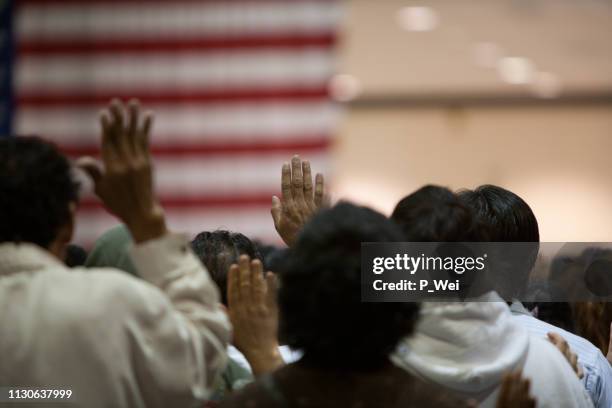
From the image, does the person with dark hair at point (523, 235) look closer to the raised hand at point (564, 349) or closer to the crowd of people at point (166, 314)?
the raised hand at point (564, 349)

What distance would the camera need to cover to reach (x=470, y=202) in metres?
2.35

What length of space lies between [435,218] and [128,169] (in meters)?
0.58

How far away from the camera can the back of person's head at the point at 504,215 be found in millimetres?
2316

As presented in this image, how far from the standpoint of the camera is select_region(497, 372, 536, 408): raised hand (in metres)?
1.60

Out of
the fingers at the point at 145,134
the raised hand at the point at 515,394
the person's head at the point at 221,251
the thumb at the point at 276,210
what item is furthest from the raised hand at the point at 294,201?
the raised hand at the point at 515,394

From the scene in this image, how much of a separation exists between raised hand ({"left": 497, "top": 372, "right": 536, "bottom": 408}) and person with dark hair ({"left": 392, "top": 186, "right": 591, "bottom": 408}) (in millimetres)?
291

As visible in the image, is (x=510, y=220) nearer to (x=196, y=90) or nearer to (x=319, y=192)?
(x=319, y=192)

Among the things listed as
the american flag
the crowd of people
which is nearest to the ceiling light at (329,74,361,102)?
the american flag

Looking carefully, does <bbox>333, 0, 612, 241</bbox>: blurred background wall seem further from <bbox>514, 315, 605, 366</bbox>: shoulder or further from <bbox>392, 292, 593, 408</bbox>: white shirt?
<bbox>392, 292, 593, 408</bbox>: white shirt

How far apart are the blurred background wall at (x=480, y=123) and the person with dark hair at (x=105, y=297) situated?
11.9m

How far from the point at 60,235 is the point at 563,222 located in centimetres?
1338

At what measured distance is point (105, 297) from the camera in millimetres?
1592

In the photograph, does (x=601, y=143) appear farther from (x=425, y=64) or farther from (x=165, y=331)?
(x=165, y=331)

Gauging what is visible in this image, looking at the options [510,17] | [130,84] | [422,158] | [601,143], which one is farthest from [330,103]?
[601,143]
